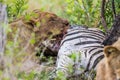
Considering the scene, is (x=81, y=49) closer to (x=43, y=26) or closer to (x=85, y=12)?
(x=43, y=26)

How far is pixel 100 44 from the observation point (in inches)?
253

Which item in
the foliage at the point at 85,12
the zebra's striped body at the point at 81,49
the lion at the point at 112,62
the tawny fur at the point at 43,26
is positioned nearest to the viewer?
the lion at the point at 112,62

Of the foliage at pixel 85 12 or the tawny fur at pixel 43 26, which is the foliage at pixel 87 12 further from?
→ the tawny fur at pixel 43 26

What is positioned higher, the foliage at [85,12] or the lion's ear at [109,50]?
the foliage at [85,12]

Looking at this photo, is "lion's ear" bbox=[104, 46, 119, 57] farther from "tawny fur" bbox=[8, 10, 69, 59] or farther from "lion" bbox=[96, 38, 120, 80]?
"tawny fur" bbox=[8, 10, 69, 59]

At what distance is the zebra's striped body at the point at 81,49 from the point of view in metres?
5.87

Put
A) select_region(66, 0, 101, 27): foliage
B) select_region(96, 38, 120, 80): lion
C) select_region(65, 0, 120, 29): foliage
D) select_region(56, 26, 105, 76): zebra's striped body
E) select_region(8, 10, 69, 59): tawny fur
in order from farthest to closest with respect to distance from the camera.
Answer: select_region(66, 0, 101, 27): foliage, select_region(65, 0, 120, 29): foliage, select_region(8, 10, 69, 59): tawny fur, select_region(56, 26, 105, 76): zebra's striped body, select_region(96, 38, 120, 80): lion

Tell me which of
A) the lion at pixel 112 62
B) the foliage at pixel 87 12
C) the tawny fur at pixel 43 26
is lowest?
the lion at pixel 112 62

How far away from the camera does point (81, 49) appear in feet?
20.5

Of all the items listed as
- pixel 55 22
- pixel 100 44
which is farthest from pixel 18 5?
pixel 100 44

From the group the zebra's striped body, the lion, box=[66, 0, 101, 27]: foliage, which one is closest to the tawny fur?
the zebra's striped body

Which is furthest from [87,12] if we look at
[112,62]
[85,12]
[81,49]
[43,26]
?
[112,62]

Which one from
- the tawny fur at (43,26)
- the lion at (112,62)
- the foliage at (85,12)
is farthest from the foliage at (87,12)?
the lion at (112,62)

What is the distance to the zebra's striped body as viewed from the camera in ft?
19.3
